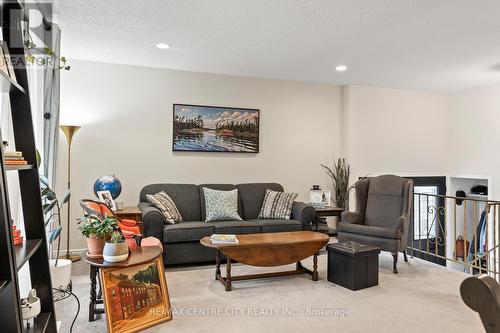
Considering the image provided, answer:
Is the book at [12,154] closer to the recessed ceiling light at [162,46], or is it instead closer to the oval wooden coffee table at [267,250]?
the oval wooden coffee table at [267,250]

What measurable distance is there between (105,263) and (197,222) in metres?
1.95

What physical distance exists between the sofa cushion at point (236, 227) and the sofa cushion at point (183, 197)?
46 cm

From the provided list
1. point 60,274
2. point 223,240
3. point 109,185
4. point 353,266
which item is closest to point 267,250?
point 223,240

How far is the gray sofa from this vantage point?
3.89 meters

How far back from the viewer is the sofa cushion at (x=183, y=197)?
4.56 meters

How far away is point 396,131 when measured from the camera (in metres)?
6.09

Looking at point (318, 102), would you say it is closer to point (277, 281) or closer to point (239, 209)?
point (239, 209)

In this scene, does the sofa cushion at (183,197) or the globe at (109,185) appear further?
the sofa cushion at (183,197)

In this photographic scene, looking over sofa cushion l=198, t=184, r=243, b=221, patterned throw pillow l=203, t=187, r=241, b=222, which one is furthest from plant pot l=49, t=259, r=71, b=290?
sofa cushion l=198, t=184, r=243, b=221

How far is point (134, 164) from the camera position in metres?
4.79

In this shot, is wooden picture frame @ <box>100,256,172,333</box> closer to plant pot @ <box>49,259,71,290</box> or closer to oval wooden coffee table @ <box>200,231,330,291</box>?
oval wooden coffee table @ <box>200,231,330,291</box>

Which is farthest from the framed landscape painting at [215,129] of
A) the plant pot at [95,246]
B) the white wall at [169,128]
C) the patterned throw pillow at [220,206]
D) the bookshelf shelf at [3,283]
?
the bookshelf shelf at [3,283]

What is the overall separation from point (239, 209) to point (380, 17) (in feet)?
9.30

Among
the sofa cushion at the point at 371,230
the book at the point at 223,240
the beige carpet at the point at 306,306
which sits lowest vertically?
the beige carpet at the point at 306,306
